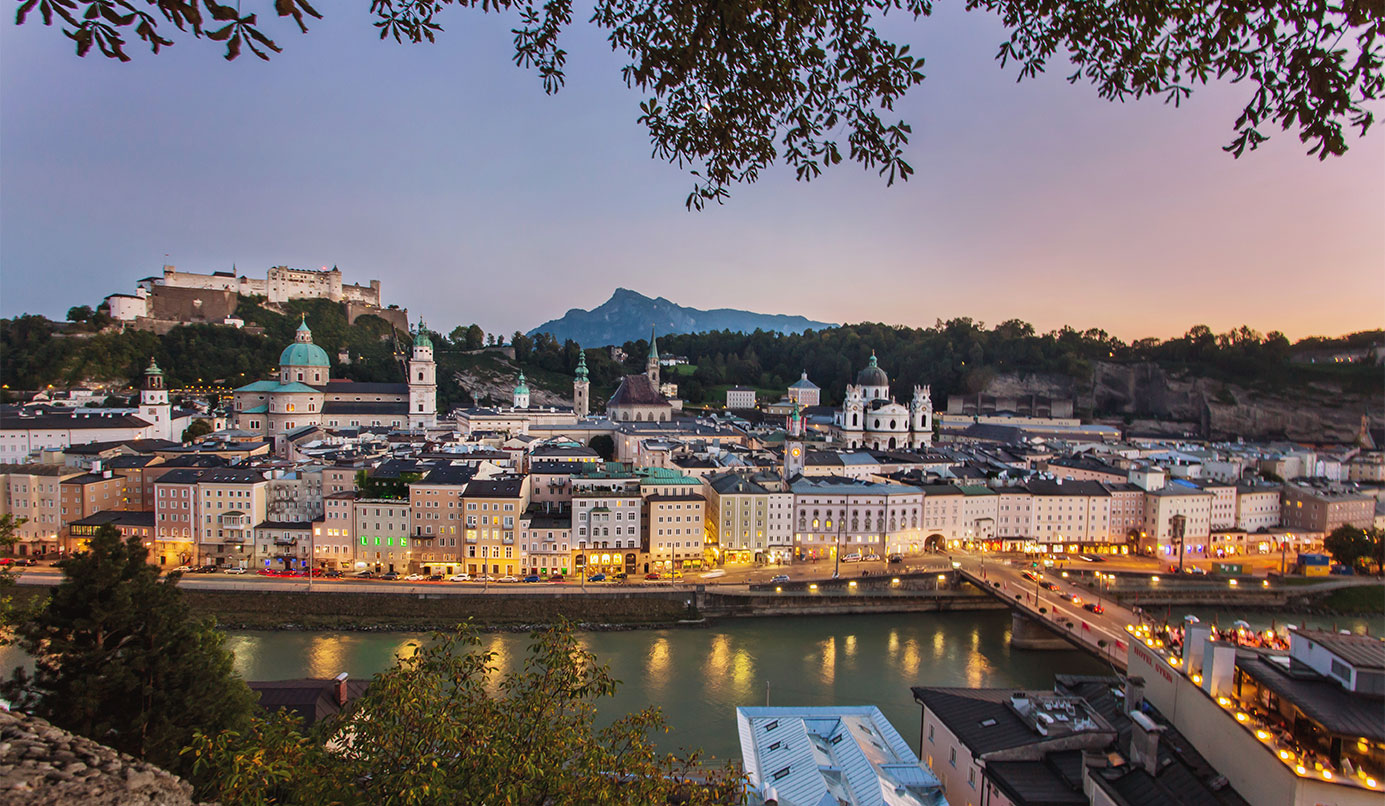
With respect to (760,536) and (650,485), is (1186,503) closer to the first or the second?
(760,536)

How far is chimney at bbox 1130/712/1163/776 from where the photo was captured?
206 inches

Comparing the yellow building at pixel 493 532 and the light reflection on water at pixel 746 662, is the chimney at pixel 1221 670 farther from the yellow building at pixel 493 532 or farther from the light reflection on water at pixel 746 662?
the yellow building at pixel 493 532

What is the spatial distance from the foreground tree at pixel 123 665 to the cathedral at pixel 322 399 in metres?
22.9

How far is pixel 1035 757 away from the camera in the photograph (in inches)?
235

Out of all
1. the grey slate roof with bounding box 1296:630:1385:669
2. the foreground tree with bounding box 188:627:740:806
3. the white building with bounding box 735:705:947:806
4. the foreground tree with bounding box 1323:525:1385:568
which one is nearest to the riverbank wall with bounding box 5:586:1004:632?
the white building with bounding box 735:705:947:806

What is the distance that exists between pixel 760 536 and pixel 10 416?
885 inches

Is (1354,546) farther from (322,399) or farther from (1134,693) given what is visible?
(322,399)

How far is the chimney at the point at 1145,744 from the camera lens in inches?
206

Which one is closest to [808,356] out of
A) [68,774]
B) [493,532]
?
[493,532]

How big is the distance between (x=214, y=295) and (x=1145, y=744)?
43621 mm

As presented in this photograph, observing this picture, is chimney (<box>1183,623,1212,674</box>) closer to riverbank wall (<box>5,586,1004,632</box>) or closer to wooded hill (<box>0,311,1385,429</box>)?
riverbank wall (<box>5,586,1004,632</box>)

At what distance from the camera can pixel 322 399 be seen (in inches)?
1126

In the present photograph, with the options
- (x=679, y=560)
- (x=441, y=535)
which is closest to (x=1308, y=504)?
(x=679, y=560)

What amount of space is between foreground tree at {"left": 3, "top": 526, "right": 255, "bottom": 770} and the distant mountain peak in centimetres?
15562
